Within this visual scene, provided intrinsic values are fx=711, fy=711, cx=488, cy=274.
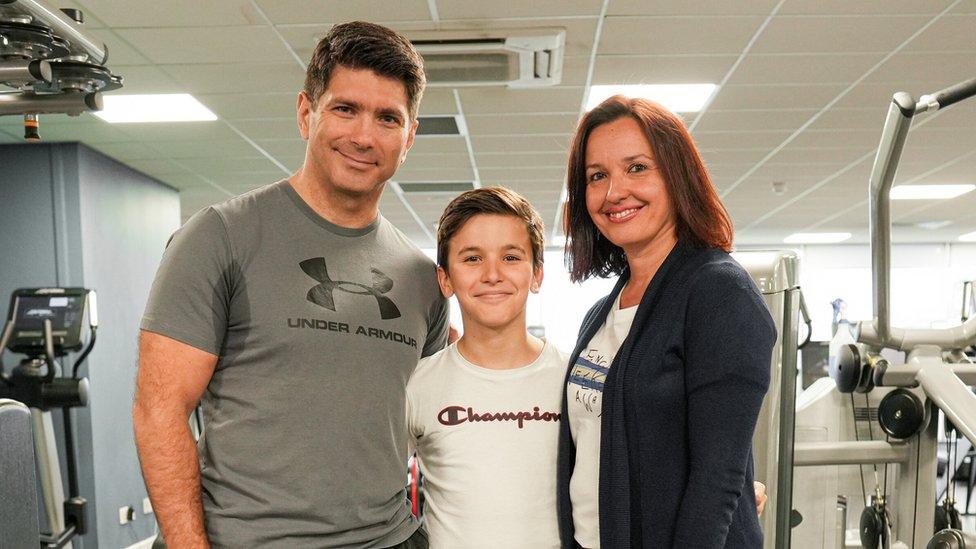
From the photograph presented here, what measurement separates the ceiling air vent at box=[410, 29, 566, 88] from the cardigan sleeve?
2.77 m

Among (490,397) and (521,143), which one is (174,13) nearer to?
(490,397)

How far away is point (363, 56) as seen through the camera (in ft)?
4.56

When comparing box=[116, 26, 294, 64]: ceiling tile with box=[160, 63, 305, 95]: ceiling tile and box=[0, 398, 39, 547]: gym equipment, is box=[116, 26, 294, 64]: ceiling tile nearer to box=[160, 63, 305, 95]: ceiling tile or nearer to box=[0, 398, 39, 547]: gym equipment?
box=[160, 63, 305, 95]: ceiling tile

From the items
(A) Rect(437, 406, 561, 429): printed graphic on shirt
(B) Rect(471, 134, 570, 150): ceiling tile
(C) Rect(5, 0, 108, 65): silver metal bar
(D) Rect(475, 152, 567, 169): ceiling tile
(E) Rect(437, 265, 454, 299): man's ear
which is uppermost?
(B) Rect(471, 134, 570, 150): ceiling tile

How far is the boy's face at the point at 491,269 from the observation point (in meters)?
1.48

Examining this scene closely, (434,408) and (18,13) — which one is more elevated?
(18,13)

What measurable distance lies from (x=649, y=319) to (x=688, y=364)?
0.12 metres

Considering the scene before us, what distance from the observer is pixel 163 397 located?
1.24 metres

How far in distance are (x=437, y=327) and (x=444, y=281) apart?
0.15 meters

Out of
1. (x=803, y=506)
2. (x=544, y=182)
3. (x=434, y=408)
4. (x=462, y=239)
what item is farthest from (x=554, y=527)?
(x=544, y=182)

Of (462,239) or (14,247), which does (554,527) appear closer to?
(462,239)

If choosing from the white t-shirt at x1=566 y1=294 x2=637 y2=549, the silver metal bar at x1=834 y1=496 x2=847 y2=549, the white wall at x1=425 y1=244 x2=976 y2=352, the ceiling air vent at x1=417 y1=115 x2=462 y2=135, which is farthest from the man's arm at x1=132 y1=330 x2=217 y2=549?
the white wall at x1=425 y1=244 x2=976 y2=352

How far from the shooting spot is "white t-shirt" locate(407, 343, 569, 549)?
137 cm

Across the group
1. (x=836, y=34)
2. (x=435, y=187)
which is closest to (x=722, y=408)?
(x=836, y=34)
